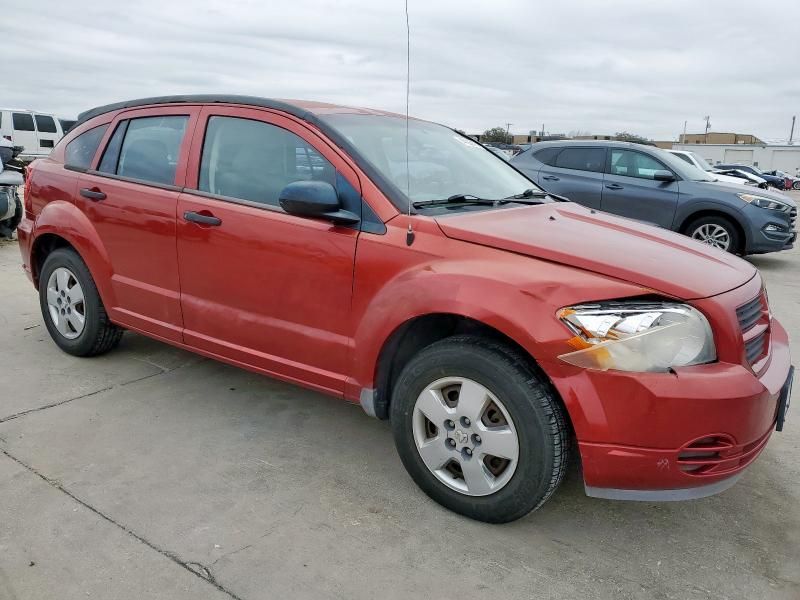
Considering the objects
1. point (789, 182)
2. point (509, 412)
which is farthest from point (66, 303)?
point (789, 182)

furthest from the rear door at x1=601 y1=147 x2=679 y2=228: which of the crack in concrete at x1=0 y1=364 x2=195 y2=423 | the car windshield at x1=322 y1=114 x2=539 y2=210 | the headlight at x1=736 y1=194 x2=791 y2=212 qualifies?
the crack in concrete at x1=0 y1=364 x2=195 y2=423

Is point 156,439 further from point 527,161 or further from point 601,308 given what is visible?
point 527,161

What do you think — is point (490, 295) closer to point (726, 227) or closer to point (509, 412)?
point (509, 412)

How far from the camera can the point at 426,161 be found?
3.37m

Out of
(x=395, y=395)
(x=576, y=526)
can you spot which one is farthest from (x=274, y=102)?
(x=576, y=526)

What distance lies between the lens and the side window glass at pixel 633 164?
8.89 metres

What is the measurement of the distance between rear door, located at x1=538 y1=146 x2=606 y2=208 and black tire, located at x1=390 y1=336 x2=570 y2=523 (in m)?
6.90

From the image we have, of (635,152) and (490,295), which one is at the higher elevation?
(635,152)

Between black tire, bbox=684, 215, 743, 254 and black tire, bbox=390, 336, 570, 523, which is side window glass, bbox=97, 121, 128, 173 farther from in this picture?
black tire, bbox=684, 215, 743, 254

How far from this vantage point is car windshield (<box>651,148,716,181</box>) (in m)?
8.82

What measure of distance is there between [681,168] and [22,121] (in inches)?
792

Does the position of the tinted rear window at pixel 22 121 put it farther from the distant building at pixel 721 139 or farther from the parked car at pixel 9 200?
the distant building at pixel 721 139

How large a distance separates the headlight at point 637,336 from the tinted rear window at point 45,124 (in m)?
23.1

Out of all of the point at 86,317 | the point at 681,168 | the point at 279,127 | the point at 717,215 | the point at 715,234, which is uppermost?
the point at 279,127
